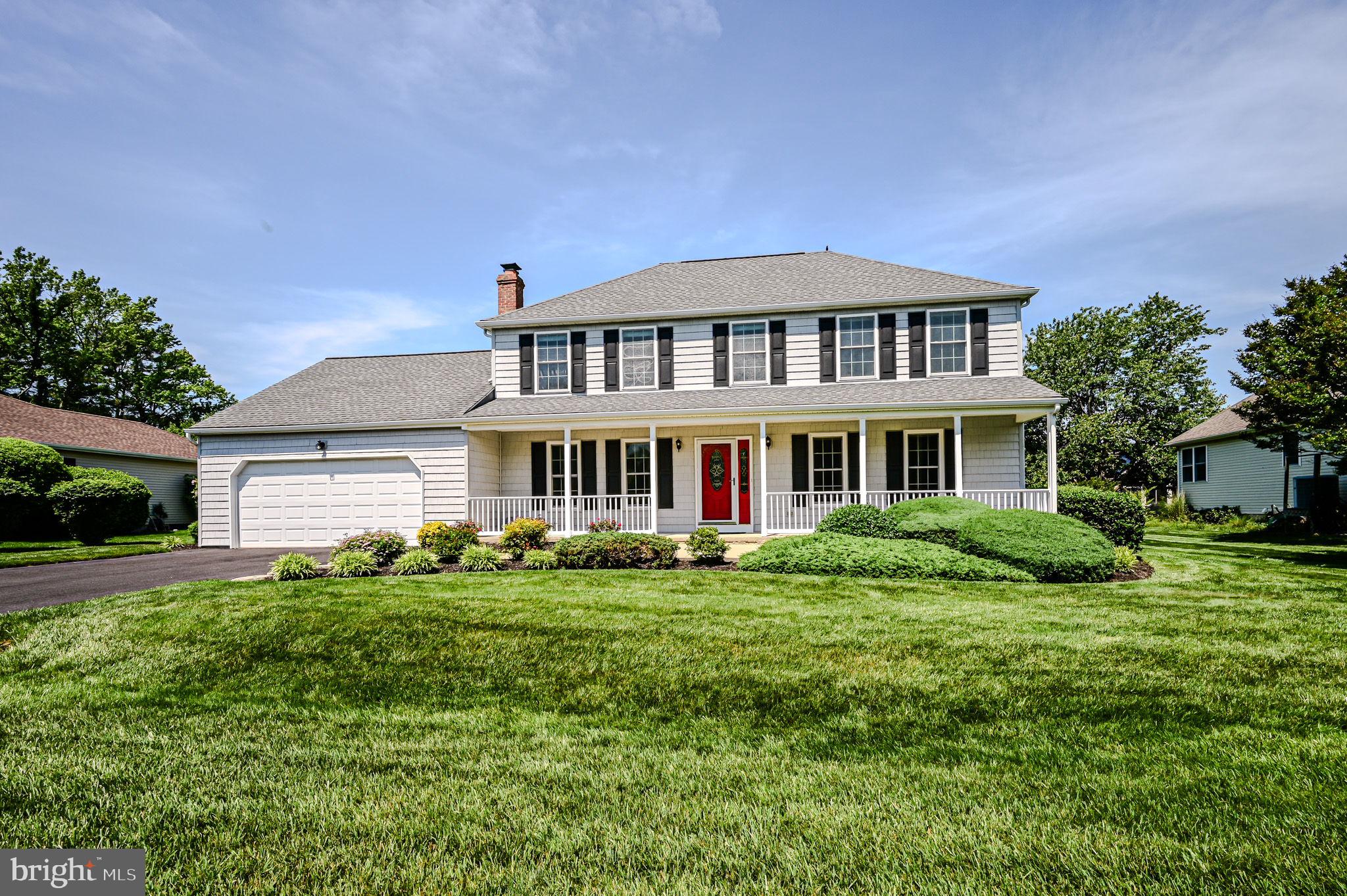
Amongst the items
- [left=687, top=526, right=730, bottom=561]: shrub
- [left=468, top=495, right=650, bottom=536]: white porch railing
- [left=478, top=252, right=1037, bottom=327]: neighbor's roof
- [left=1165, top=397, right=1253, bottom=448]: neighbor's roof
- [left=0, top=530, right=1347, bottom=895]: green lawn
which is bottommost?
[left=0, top=530, right=1347, bottom=895]: green lawn

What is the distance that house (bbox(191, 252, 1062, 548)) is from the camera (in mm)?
14406

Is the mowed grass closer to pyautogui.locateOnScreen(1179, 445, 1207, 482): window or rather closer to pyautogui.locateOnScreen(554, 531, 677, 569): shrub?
pyautogui.locateOnScreen(554, 531, 677, 569): shrub

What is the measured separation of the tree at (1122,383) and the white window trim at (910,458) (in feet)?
61.9

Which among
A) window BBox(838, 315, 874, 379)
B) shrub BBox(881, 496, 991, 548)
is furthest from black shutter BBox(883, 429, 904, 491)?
shrub BBox(881, 496, 991, 548)

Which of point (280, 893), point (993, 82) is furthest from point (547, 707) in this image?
point (993, 82)

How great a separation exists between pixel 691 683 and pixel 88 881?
3.33m

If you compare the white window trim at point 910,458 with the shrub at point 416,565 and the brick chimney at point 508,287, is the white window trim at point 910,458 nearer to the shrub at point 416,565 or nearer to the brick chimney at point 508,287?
the shrub at point 416,565

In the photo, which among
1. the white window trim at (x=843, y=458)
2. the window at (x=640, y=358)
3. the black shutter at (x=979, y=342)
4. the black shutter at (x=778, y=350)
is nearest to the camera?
the black shutter at (x=979, y=342)

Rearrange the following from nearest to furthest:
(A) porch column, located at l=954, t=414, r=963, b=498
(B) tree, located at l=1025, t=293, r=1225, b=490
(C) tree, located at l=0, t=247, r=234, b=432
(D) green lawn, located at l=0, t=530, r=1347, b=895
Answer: (D) green lawn, located at l=0, t=530, r=1347, b=895
(A) porch column, located at l=954, t=414, r=963, b=498
(B) tree, located at l=1025, t=293, r=1225, b=490
(C) tree, located at l=0, t=247, r=234, b=432

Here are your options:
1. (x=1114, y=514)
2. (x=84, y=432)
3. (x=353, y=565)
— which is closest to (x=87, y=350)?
(x=84, y=432)

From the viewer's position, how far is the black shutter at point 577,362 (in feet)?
52.6

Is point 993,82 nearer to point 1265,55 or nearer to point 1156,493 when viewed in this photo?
point 1265,55

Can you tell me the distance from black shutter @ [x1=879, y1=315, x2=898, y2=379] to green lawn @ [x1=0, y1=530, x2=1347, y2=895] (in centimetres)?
835

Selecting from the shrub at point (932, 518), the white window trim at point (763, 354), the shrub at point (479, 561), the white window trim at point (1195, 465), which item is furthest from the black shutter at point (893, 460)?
the white window trim at point (1195, 465)
